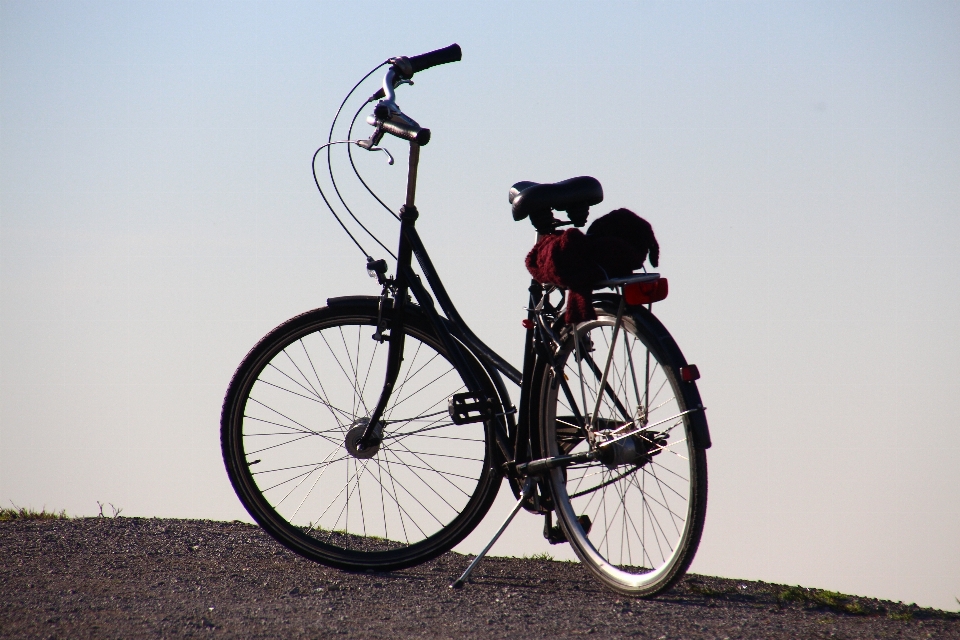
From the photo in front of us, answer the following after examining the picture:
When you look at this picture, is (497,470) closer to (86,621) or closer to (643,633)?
(643,633)

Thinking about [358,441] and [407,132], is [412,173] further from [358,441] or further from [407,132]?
[358,441]

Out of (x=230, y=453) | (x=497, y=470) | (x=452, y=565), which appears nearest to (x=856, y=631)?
(x=497, y=470)

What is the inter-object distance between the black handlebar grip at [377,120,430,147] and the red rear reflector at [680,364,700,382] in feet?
4.49

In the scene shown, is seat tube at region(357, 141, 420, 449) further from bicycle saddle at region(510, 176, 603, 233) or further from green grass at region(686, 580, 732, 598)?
green grass at region(686, 580, 732, 598)

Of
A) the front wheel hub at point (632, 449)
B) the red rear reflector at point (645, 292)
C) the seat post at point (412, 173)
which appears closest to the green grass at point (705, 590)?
the front wheel hub at point (632, 449)

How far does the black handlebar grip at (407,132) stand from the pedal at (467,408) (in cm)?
97

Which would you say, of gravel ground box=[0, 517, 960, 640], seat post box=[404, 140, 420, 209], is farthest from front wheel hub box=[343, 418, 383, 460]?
seat post box=[404, 140, 420, 209]

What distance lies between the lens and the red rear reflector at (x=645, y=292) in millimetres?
3145

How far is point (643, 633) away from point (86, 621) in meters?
1.76

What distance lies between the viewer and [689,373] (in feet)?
9.88

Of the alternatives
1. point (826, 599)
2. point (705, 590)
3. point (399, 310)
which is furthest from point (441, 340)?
point (826, 599)

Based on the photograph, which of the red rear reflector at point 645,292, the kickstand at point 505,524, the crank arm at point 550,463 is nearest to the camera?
the red rear reflector at point 645,292

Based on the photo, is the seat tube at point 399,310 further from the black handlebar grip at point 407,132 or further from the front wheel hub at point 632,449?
the front wheel hub at point 632,449

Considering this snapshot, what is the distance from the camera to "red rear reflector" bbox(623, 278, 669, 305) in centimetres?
314
